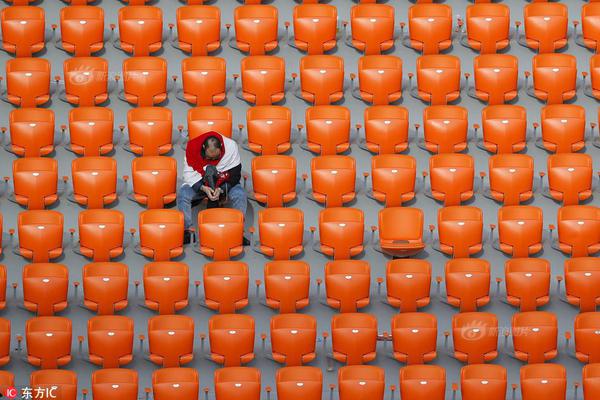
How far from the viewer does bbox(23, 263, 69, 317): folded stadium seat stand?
10.4m

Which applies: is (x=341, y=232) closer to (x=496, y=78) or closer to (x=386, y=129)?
(x=386, y=129)

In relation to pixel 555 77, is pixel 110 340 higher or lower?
lower

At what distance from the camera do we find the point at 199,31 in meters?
11.8

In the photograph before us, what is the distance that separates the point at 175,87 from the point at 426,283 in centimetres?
252

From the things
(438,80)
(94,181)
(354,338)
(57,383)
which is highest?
(438,80)

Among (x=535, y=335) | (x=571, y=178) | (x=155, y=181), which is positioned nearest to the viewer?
(x=535, y=335)

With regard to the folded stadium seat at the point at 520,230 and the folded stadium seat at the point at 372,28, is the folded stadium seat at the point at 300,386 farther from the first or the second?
the folded stadium seat at the point at 372,28

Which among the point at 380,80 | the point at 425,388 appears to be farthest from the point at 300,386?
the point at 380,80

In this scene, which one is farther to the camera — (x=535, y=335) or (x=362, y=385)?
(x=535, y=335)

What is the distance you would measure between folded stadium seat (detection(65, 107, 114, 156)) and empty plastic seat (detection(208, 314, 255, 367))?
1.71 metres

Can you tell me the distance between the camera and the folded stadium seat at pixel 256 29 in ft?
38.6

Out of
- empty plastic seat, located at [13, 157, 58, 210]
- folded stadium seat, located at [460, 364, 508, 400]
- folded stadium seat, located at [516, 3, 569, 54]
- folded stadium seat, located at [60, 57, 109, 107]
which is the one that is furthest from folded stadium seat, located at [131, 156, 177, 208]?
folded stadium seat, located at [516, 3, 569, 54]

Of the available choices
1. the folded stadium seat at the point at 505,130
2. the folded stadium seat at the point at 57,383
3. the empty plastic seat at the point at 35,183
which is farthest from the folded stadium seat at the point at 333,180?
the folded stadium seat at the point at 57,383

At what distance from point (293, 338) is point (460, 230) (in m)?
1.42
